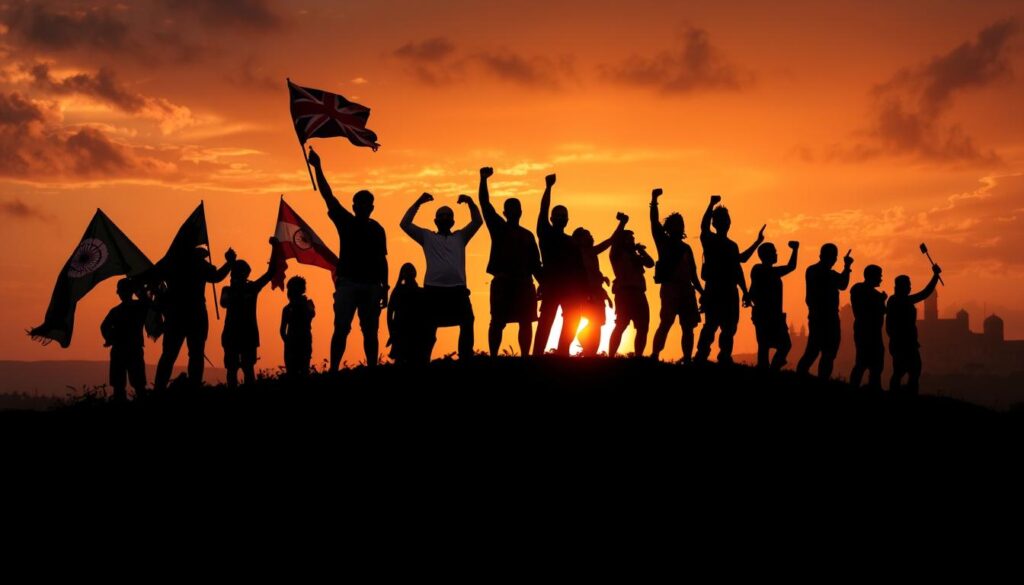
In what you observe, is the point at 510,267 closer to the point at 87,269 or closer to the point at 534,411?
the point at 534,411

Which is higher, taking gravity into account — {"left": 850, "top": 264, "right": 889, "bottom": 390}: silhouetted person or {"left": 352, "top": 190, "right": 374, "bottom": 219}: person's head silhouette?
{"left": 352, "top": 190, "right": 374, "bottom": 219}: person's head silhouette

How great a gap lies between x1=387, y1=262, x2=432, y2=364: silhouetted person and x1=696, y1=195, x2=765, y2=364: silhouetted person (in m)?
4.93

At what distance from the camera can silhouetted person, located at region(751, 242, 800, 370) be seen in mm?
20203

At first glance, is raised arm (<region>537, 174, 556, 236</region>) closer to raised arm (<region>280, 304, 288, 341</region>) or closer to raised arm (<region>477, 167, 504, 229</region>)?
raised arm (<region>477, 167, 504, 229</region>)

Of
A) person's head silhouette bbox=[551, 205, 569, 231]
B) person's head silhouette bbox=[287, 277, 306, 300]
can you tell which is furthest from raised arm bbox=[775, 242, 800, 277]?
person's head silhouette bbox=[287, 277, 306, 300]

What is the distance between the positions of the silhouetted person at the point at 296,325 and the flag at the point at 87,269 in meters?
3.09

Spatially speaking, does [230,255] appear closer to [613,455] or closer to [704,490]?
[613,455]

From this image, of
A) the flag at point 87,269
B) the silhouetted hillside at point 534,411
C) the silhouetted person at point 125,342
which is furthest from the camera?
the flag at point 87,269

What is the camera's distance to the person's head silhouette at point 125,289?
65.9 ft

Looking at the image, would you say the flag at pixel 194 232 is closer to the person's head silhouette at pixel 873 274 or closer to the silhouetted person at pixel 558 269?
the silhouetted person at pixel 558 269

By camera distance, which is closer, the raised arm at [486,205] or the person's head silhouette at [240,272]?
the raised arm at [486,205]

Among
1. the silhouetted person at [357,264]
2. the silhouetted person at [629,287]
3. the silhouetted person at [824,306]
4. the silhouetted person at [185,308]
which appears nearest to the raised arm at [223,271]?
the silhouetted person at [185,308]

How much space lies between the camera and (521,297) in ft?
59.1

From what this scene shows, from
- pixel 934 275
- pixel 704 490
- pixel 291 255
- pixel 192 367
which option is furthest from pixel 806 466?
pixel 291 255
